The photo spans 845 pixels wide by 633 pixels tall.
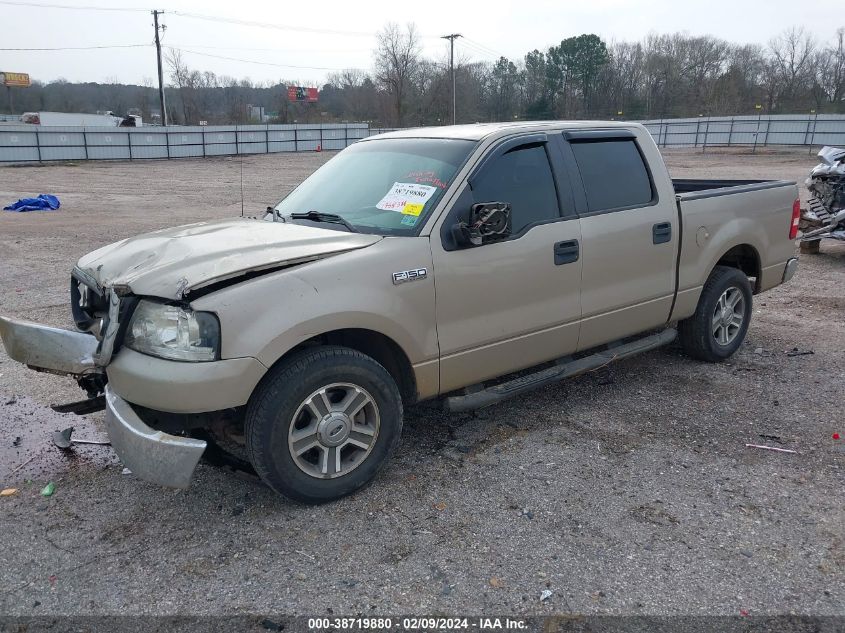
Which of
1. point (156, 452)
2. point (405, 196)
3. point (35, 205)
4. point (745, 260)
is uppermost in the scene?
point (405, 196)

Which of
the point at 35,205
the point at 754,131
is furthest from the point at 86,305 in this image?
the point at 754,131

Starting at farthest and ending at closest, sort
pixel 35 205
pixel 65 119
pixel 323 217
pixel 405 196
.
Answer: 1. pixel 65 119
2. pixel 35 205
3. pixel 323 217
4. pixel 405 196

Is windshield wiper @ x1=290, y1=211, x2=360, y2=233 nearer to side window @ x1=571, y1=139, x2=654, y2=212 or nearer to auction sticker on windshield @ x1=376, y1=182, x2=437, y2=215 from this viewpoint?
auction sticker on windshield @ x1=376, y1=182, x2=437, y2=215

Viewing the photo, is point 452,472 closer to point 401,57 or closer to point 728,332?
point 728,332

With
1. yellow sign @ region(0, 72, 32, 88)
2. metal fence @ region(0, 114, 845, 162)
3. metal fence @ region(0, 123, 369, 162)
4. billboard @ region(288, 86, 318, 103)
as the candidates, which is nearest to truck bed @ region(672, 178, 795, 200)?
metal fence @ region(0, 114, 845, 162)

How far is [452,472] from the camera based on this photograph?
3.96 m

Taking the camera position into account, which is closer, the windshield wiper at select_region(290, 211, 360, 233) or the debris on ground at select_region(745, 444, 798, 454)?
the windshield wiper at select_region(290, 211, 360, 233)

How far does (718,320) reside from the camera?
18.4ft

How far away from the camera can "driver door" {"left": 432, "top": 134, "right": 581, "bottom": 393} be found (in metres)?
3.86

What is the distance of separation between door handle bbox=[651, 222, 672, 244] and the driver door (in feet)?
2.46

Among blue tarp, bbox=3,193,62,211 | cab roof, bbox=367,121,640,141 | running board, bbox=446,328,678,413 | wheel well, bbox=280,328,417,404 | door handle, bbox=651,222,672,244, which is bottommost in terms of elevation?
blue tarp, bbox=3,193,62,211

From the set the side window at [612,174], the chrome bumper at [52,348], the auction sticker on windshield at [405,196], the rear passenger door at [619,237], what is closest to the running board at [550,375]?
the rear passenger door at [619,237]

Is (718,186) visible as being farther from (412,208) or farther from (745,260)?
(412,208)

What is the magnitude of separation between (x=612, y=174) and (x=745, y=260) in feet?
6.26
